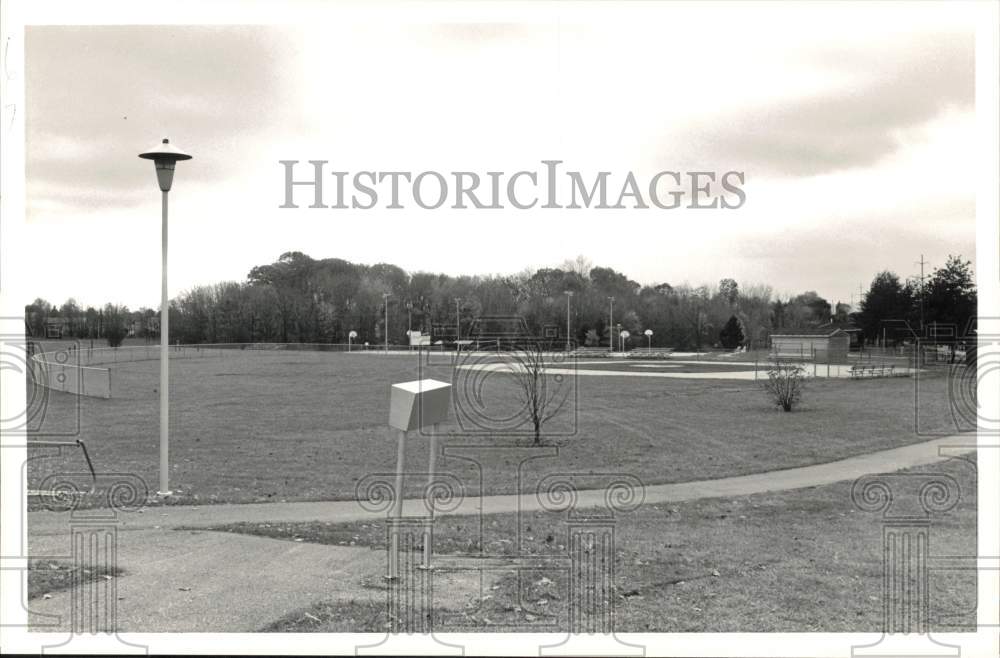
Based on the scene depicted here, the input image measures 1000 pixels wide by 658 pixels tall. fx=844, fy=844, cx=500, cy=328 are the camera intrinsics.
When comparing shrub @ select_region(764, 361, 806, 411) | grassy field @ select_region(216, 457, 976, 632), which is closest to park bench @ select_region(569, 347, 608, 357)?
grassy field @ select_region(216, 457, 976, 632)

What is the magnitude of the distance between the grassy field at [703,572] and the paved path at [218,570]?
0.61 feet

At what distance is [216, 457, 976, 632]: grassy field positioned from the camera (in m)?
3.73

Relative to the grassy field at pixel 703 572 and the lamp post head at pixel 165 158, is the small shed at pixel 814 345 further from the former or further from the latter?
the lamp post head at pixel 165 158

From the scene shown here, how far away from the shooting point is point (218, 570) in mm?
4133

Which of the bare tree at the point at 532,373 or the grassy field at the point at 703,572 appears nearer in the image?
the grassy field at the point at 703,572

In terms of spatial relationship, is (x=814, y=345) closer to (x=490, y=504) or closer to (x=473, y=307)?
(x=473, y=307)

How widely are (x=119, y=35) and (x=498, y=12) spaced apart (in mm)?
3976

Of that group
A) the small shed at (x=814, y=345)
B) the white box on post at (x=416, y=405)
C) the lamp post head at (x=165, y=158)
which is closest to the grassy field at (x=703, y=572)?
the white box on post at (x=416, y=405)

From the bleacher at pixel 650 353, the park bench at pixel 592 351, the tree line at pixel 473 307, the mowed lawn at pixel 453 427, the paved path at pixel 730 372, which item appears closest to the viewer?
the tree line at pixel 473 307

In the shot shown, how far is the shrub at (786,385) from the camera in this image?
42.5 feet

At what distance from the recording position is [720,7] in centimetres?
364

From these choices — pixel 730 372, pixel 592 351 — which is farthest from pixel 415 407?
pixel 730 372

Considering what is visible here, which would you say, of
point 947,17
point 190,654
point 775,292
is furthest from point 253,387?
point 947,17

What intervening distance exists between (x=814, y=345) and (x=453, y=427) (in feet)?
20.3
